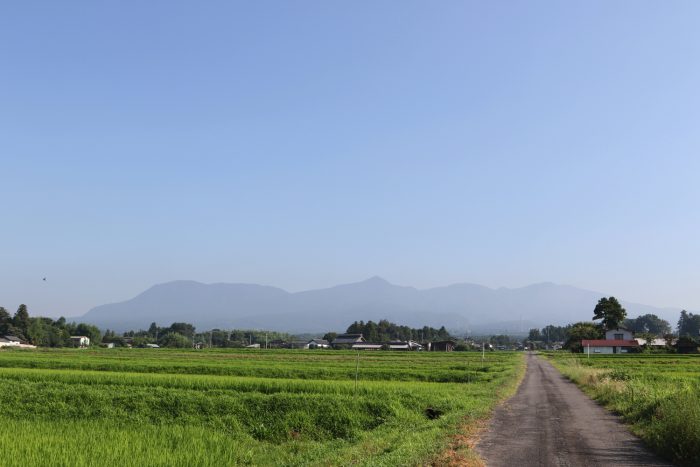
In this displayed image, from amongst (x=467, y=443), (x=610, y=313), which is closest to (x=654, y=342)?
(x=610, y=313)

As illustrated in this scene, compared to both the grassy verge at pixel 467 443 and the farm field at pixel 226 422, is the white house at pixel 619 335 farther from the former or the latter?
the grassy verge at pixel 467 443

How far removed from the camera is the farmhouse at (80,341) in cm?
13362

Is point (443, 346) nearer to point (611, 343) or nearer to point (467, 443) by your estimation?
point (611, 343)

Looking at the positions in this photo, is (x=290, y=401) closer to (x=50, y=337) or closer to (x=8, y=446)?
(x=8, y=446)

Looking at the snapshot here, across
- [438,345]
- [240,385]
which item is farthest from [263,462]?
[438,345]

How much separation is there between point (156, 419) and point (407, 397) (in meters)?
10.3

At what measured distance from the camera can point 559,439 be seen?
51.3 ft

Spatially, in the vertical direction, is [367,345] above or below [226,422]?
below

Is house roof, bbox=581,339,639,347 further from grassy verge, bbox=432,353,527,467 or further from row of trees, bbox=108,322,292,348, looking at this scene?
grassy verge, bbox=432,353,527,467

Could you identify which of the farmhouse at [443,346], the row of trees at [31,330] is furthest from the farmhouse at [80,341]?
the farmhouse at [443,346]

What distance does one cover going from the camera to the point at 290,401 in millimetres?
22250

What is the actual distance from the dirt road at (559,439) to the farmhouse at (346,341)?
5084 inches

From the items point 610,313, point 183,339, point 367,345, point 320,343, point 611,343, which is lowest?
point 320,343

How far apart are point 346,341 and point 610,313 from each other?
221 ft
